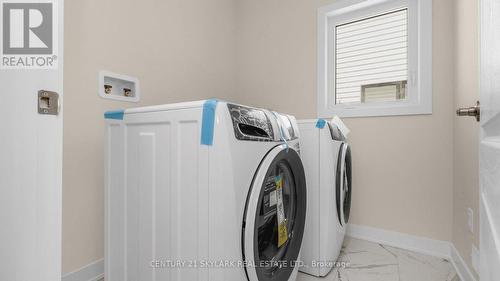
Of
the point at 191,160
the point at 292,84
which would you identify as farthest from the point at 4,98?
the point at 292,84

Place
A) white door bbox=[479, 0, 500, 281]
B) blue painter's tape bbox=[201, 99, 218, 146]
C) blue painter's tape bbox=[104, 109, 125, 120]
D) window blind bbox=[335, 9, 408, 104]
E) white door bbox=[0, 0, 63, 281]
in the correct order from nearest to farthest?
white door bbox=[479, 0, 500, 281] < white door bbox=[0, 0, 63, 281] < blue painter's tape bbox=[201, 99, 218, 146] < blue painter's tape bbox=[104, 109, 125, 120] < window blind bbox=[335, 9, 408, 104]

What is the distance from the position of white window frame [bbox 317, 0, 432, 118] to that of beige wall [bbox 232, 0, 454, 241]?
0.05m

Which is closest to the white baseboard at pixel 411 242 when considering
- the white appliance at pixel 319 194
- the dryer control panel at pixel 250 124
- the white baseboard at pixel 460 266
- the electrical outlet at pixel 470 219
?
the white baseboard at pixel 460 266

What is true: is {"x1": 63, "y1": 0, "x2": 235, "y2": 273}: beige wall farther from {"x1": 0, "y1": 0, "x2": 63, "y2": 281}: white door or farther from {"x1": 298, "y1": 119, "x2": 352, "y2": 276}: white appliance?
{"x1": 298, "y1": 119, "x2": 352, "y2": 276}: white appliance

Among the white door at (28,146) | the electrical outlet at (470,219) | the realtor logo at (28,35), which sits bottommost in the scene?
the electrical outlet at (470,219)

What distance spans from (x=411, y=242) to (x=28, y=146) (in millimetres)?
2140

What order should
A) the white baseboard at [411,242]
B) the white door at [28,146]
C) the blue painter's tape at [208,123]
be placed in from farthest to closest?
the white baseboard at [411,242], the blue painter's tape at [208,123], the white door at [28,146]

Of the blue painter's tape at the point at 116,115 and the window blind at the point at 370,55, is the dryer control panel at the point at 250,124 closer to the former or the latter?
the blue painter's tape at the point at 116,115

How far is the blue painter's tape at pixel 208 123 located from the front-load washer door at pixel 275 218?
213mm

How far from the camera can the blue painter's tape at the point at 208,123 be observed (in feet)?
2.58

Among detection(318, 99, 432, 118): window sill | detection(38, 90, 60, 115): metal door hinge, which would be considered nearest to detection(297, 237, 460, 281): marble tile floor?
detection(318, 99, 432, 118): window sill

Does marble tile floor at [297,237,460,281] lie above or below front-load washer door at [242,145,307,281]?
below

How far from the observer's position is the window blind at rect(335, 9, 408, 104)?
1.93m

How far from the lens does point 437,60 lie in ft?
5.58
